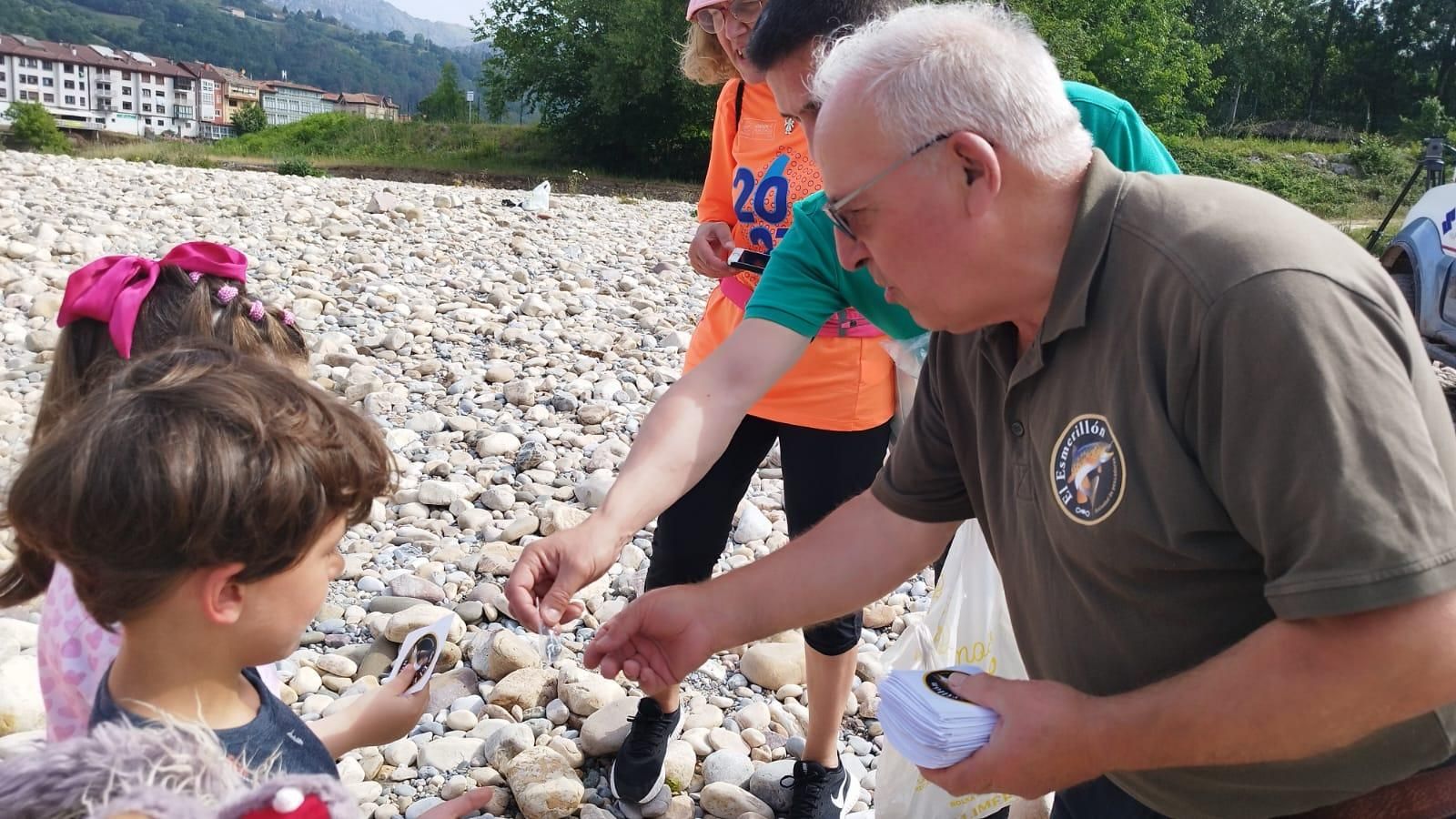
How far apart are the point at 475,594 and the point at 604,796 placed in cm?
121

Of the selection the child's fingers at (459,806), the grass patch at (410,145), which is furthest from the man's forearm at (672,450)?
the grass patch at (410,145)

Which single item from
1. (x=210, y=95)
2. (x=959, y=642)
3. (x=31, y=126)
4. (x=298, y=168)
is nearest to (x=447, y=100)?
(x=31, y=126)

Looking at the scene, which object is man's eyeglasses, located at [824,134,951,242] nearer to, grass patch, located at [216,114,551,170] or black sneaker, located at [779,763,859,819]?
black sneaker, located at [779,763,859,819]

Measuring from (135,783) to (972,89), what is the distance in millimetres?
1360

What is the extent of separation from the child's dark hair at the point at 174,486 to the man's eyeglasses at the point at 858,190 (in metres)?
0.83

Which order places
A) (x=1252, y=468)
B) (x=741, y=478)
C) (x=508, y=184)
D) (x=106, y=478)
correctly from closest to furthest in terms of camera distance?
(x=1252, y=468), (x=106, y=478), (x=741, y=478), (x=508, y=184)

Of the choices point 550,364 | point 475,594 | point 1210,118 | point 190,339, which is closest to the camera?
point 190,339

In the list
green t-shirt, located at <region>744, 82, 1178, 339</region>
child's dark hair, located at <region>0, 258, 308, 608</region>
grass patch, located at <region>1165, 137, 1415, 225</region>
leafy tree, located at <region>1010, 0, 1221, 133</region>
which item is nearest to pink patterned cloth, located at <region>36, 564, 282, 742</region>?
child's dark hair, located at <region>0, 258, 308, 608</region>

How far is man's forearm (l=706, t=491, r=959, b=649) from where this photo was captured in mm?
2078

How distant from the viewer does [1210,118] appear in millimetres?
48438

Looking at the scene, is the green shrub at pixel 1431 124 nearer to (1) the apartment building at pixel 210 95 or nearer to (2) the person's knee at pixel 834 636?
(2) the person's knee at pixel 834 636

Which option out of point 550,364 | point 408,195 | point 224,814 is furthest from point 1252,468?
point 408,195

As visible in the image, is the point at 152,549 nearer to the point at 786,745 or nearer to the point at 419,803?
the point at 419,803

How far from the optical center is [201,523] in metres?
1.50
